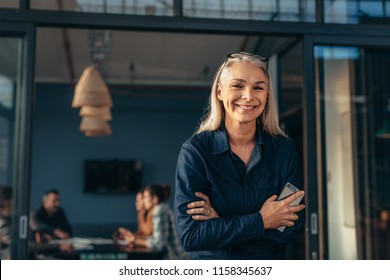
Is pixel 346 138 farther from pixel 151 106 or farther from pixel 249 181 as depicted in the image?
pixel 151 106

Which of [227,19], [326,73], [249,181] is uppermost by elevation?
[227,19]

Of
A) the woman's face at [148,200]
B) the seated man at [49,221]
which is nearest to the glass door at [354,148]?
the woman's face at [148,200]

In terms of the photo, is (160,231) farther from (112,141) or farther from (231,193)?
(112,141)

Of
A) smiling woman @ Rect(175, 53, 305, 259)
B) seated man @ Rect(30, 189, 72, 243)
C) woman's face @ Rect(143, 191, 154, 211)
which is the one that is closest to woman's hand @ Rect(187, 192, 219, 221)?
smiling woman @ Rect(175, 53, 305, 259)

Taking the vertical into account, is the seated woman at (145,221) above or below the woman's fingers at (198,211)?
below

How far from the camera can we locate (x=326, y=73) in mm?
3246

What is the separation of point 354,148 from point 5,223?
2.42m

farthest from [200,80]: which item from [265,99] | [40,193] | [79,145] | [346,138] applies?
[265,99]

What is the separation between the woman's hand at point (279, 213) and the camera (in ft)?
3.60

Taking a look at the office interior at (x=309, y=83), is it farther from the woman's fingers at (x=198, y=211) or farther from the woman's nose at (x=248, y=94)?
the woman's fingers at (x=198, y=211)

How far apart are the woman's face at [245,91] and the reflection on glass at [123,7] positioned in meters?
1.91

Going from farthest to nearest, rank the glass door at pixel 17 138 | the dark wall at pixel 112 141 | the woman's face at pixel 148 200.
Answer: the dark wall at pixel 112 141, the woman's face at pixel 148 200, the glass door at pixel 17 138

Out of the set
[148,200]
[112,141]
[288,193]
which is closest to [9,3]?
[288,193]
